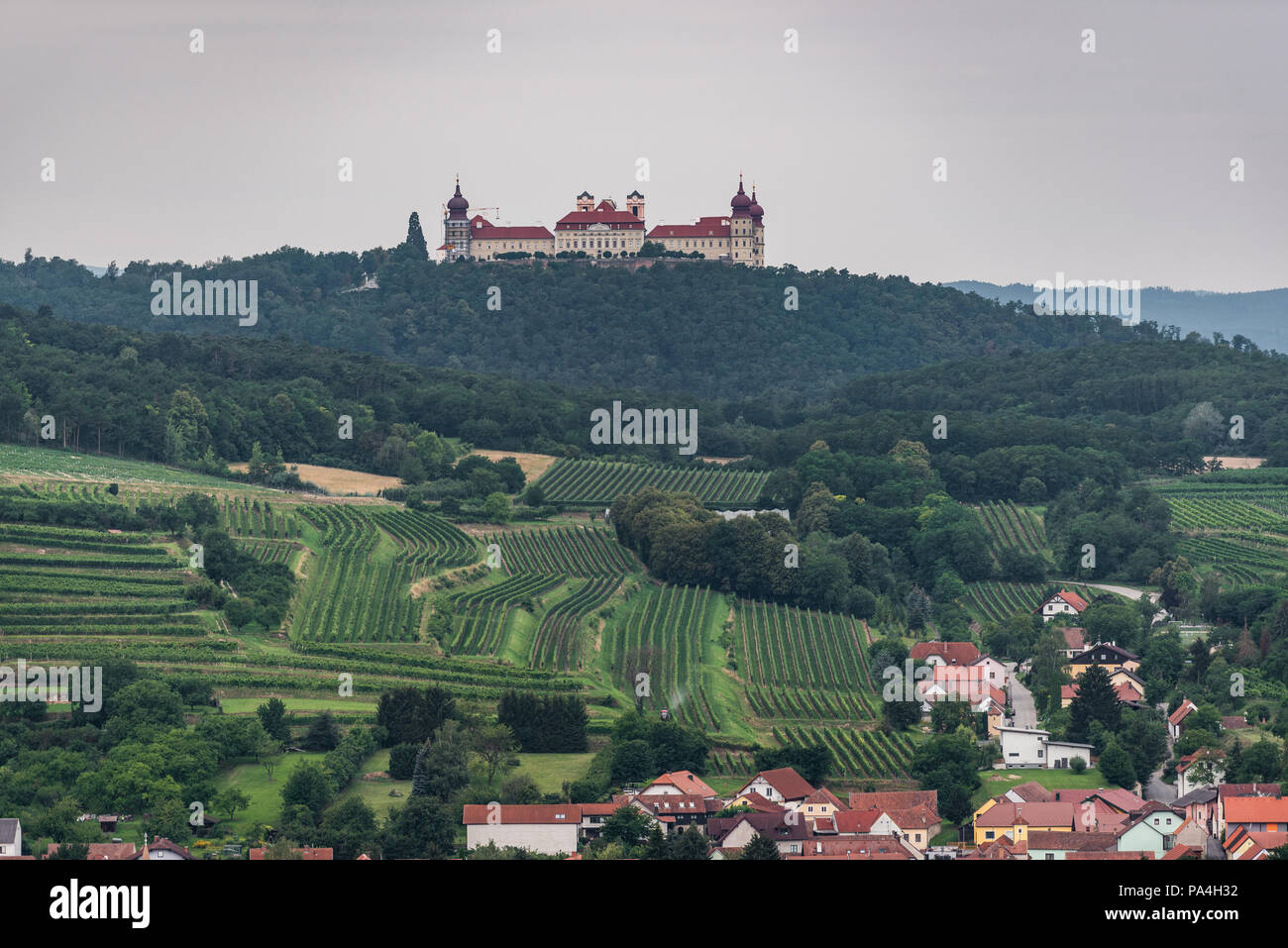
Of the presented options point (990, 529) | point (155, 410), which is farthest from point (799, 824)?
point (155, 410)

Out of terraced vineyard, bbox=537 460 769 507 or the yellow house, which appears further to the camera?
terraced vineyard, bbox=537 460 769 507

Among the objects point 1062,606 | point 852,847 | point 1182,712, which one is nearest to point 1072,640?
point 1062,606

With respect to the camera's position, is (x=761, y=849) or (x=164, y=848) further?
(x=164, y=848)

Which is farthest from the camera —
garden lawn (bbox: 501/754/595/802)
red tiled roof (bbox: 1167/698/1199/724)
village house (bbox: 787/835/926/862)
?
red tiled roof (bbox: 1167/698/1199/724)

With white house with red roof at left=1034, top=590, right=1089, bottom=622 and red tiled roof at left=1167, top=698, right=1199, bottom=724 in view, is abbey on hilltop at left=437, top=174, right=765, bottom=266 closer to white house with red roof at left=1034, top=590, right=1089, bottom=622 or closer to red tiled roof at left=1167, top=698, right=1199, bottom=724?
white house with red roof at left=1034, top=590, right=1089, bottom=622

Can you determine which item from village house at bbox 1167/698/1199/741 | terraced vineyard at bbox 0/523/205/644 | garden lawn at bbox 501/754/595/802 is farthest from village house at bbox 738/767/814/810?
terraced vineyard at bbox 0/523/205/644

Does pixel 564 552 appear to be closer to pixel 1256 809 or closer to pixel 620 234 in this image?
pixel 1256 809
